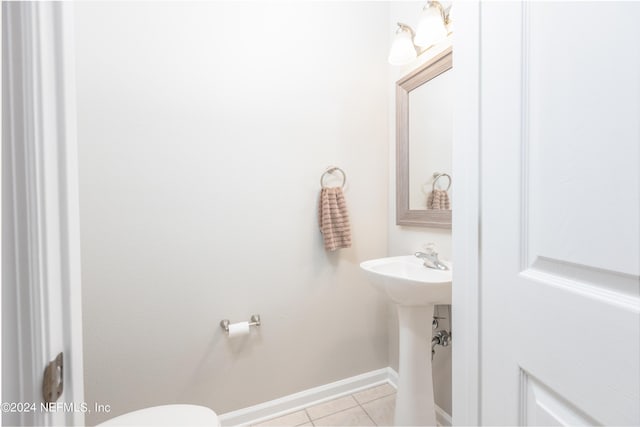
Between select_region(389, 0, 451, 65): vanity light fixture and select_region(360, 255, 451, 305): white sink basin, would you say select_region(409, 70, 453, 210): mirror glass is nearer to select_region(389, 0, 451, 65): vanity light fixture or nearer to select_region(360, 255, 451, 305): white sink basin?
select_region(389, 0, 451, 65): vanity light fixture

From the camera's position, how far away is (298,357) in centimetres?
158

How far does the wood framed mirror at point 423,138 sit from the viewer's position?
4.53 feet

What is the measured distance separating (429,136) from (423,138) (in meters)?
0.04

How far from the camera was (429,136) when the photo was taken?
4.90 feet

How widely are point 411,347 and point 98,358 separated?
56.1 inches

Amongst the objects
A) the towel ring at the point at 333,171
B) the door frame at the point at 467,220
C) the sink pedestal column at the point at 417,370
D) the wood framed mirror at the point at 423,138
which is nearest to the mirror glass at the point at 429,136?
the wood framed mirror at the point at 423,138

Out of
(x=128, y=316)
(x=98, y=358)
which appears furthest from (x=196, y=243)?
(x=98, y=358)

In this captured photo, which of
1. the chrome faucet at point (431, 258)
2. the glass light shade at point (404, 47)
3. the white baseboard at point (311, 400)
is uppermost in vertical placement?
the glass light shade at point (404, 47)

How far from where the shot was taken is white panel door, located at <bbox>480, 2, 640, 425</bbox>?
363 millimetres

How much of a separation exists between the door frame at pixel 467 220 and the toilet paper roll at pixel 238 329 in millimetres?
1000

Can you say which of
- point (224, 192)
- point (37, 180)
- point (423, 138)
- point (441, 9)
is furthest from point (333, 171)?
point (37, 180)

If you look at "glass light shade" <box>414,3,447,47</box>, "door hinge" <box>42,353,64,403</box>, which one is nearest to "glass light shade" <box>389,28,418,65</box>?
"glass light shade" <box>414,3,447,47</box>

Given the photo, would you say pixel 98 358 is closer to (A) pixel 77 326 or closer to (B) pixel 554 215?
(A) pixel 77 326

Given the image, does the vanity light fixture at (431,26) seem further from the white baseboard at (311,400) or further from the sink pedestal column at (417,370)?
the white baseboard at (311,400)
